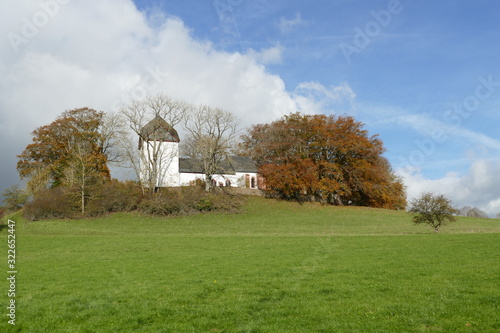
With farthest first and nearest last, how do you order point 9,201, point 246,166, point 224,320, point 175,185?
point 246,166 < point 175,185 < point 9,201 < point 224,320

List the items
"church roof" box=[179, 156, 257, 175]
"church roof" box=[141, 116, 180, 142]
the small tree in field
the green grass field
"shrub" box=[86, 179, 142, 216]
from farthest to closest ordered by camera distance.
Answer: "church roof" box=[179, 156, 257, 175] → "church roof" box=[141, 116, 180, 142] → "shrub" box=[86, 179, 142, 216] → the small tree in field → the green grass field

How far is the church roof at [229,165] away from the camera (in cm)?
6434

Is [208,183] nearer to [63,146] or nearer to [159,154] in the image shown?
[159,154]

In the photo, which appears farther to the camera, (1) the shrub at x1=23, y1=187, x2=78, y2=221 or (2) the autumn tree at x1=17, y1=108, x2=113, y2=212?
(2) the autumn tree at x1=17, y1=108, x2=113, y2=212

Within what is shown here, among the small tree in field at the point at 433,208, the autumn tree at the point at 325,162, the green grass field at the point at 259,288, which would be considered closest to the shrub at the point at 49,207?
the green grass field at the point at 259,288

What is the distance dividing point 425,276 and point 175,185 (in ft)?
172

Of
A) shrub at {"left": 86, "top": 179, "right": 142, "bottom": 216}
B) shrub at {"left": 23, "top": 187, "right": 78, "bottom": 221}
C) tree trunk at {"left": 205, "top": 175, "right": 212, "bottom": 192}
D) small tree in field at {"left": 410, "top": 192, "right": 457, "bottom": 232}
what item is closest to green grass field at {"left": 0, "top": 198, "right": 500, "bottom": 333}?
small tree in field at {"left": 410, "top": 192, "right": 457, "bottom": 232}

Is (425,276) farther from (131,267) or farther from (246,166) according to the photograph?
(246,166)

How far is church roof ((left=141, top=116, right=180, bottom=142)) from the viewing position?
55.6 metres

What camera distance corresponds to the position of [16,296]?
10828mm

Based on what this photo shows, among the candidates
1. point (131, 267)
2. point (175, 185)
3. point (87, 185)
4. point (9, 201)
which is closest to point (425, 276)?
point (131, 267)

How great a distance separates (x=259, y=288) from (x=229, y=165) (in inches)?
2257

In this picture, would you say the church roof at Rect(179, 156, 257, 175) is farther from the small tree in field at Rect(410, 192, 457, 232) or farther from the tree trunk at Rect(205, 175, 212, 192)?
the small tree in field at Rect(410, 192, 457, 232)

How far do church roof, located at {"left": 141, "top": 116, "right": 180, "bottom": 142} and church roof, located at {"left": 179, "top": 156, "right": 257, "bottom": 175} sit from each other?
680cm
